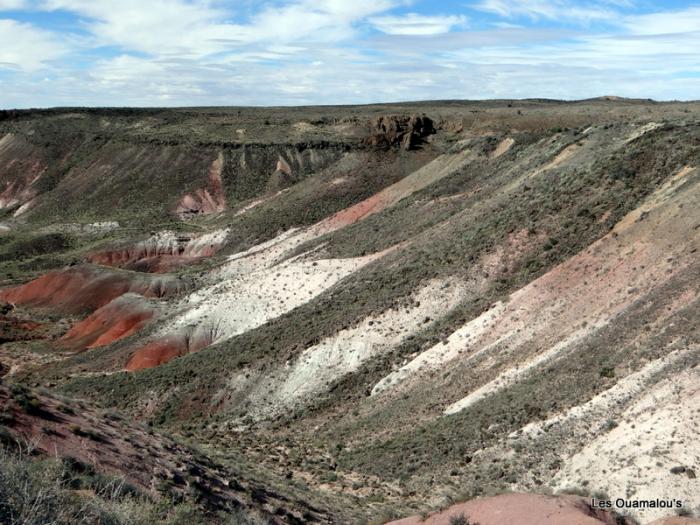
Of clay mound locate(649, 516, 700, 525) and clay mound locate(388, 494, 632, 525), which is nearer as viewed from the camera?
clay mound locate(649, 516, 700, 525)

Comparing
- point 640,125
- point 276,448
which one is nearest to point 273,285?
point 276,448

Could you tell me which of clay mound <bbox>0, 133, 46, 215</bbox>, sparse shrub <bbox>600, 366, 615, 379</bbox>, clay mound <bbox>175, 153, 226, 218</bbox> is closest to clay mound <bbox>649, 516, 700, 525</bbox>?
sparse shrub <bbox>600, 366, 615, 379</bbox>

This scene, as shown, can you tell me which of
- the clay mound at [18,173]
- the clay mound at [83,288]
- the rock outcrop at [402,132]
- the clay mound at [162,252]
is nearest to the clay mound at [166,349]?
the clay mound at [83,288]

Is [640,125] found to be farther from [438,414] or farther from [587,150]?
[438,414]

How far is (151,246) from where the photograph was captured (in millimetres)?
60938

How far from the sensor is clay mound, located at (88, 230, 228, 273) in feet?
193

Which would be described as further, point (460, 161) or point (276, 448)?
point (460, 161)

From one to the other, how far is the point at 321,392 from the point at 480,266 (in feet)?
27.1

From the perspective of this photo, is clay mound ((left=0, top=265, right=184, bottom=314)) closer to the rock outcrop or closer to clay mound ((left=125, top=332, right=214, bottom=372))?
clay mound ((left=125, top=332, right=214, bottom=372))

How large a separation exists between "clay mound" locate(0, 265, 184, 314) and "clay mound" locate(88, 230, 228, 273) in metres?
7.25

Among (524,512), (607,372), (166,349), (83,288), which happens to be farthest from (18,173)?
(524,512)

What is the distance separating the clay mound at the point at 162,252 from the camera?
5894 cm

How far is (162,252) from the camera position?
60375 mm

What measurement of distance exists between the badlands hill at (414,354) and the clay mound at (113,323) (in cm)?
20
